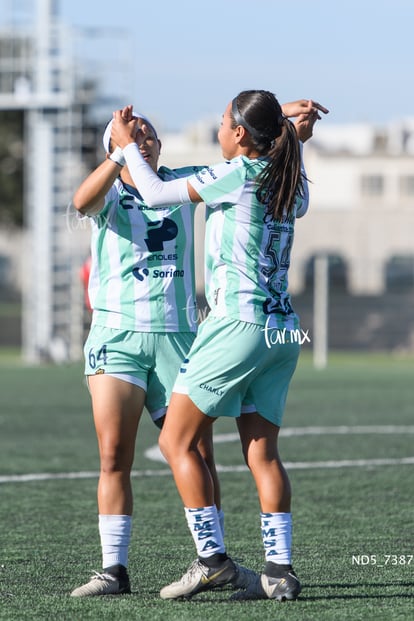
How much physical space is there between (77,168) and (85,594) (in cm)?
2688

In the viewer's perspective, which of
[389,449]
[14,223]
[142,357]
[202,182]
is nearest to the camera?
[202,182]

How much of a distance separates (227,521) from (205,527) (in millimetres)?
2453

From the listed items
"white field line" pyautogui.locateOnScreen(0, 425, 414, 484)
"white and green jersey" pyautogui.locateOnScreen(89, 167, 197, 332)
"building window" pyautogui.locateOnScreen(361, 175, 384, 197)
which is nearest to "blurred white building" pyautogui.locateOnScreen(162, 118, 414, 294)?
"building window" pyautogui.locateOnScreen(361, 175, 384, 197)

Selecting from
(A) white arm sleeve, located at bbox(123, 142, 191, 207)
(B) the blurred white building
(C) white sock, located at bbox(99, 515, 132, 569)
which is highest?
(B) the blurred white building

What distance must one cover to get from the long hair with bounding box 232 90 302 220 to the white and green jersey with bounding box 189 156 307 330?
44 mm

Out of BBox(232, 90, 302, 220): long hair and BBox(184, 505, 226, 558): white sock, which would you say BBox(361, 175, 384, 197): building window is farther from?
BBox(184, 505, 226, 558): white sock

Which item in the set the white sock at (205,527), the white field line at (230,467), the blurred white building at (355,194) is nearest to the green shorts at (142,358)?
the white sock at (205,527)

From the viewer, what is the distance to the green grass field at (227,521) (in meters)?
5.18

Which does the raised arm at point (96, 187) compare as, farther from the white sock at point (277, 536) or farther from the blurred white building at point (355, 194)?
the blurred white building at point (355, 194)

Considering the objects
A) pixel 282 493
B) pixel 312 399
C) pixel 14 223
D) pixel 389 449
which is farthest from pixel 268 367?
pixel 14 223

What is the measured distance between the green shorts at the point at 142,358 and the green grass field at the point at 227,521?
0.86m

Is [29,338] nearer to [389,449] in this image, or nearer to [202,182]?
[389,449]

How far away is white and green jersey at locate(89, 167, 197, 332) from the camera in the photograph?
18.7 ft

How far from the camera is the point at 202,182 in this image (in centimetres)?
509
